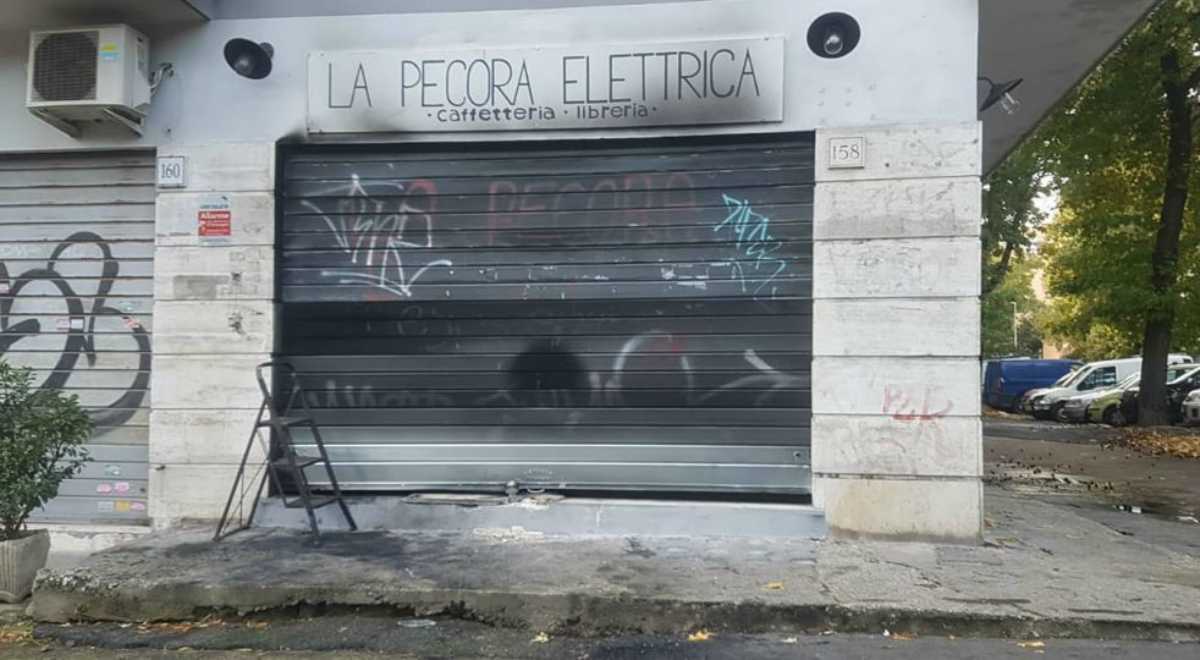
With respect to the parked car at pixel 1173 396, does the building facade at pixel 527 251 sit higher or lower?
higher

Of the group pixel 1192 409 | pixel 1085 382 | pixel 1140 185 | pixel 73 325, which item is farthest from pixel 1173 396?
pixel 73 325

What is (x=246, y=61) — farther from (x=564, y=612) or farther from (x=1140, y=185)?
(x=1140, y=185)

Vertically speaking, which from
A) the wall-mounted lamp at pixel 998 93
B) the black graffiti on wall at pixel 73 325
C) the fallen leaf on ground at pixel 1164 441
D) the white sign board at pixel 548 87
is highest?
the wall-mounted lamp at pixel 998 93

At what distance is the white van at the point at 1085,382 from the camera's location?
990 inches

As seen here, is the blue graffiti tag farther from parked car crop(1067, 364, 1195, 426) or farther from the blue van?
the blue van

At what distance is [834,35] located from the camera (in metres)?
6.29

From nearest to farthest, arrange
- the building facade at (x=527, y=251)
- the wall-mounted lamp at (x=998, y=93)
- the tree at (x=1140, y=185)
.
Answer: the building facade at (x=527, y=251)
the wall-mounted lamp at (x=998, y=93)
the tree at (x=1140, y=185)

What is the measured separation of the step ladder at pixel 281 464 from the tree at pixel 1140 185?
16.2m

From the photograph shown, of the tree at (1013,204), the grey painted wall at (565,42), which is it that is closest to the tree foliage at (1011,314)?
the tree at (1013,204)

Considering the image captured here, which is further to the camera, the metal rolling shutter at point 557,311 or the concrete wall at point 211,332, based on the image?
the concrete wall at point 211,332

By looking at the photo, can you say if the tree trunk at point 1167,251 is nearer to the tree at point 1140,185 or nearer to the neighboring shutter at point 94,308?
the tree at point 1140,185

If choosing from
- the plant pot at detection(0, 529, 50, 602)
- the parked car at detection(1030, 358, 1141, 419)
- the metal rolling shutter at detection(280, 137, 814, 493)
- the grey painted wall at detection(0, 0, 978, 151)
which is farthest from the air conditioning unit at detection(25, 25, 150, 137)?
the parked car at detection(1030, 358, 1141, 419)

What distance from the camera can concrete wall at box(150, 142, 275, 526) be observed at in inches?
261

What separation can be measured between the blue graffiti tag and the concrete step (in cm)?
167
